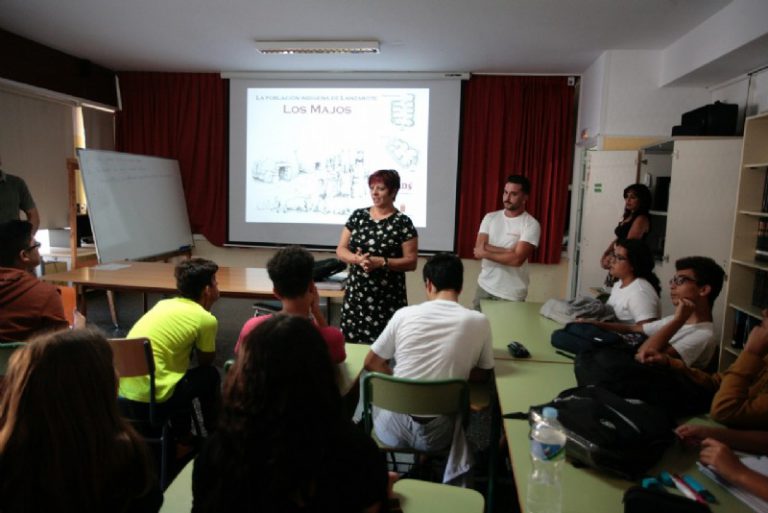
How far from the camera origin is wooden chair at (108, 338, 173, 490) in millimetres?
1972

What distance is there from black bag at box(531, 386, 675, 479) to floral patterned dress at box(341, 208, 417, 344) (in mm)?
1491

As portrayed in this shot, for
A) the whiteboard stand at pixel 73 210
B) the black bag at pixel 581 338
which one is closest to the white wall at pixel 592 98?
the black bag at pixel 581 338

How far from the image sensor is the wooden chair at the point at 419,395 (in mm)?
1688

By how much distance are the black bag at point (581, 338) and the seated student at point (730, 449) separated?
660 mm

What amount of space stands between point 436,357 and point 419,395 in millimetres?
209

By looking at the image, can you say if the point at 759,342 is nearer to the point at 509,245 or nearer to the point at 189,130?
the point at 509,245

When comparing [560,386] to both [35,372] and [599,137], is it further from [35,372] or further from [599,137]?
[599,137]

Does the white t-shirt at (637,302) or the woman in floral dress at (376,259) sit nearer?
the white t-shirt at (637,302)

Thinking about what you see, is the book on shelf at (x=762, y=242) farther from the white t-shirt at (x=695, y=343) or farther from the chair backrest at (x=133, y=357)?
the chair backrest at (x=133, y=357)

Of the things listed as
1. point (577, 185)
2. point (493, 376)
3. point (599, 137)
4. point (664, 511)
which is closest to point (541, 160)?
point (577, 185)

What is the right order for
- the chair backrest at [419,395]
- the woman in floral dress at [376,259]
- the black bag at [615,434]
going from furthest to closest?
the woman in floral dress at [376,259], the chair backrest at [419,395], the black bag at [615,434]

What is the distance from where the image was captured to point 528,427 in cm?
156

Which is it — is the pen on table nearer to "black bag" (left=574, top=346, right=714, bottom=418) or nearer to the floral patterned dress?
"black bag" (left=574, top=346, right=714, bottom=418)

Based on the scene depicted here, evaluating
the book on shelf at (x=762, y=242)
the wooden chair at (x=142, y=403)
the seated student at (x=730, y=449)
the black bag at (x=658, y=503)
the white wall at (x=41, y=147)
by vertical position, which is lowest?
the wooden chair at (x=142, y=403)
